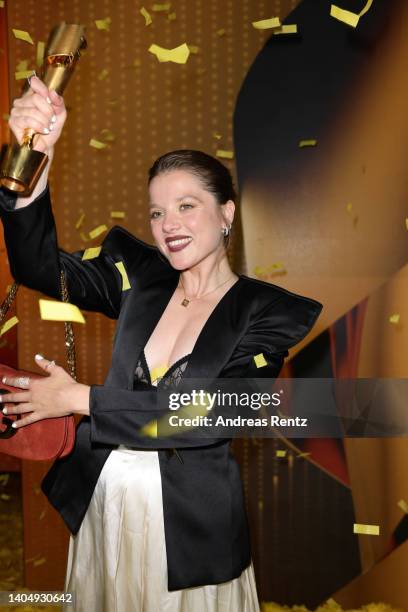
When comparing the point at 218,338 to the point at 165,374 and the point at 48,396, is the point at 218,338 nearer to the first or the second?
the point at 165,374

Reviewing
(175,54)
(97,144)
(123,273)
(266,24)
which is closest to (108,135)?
(97,144)

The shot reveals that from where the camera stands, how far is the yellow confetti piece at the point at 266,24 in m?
2.84

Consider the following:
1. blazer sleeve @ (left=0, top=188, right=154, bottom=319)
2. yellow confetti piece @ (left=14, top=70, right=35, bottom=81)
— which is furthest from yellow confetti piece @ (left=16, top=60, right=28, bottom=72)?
blazer sleeve @ (left=0, top=188, right=154, bottom=319)

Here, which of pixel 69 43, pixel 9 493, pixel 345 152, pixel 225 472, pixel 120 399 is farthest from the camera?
pixel 9 493

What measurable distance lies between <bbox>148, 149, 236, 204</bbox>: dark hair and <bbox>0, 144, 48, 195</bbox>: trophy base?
17.3 inches

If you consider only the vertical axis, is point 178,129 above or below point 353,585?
above

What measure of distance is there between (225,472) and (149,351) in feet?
1.33

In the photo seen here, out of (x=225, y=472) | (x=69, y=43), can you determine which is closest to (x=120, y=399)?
(x=225, y=472)

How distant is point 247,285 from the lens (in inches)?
77.1

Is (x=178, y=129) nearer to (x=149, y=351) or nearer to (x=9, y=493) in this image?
(x=149, y=351)

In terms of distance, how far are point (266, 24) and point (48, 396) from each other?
207 centimetres

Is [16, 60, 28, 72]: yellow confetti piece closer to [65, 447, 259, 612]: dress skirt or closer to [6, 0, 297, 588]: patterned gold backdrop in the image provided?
[6, 0, 297, 588]: patterned gold backdrop

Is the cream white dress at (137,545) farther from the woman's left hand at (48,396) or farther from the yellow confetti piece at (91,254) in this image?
the yellow confetti piece at (91,254)

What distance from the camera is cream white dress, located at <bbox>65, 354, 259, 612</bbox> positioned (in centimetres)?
183
